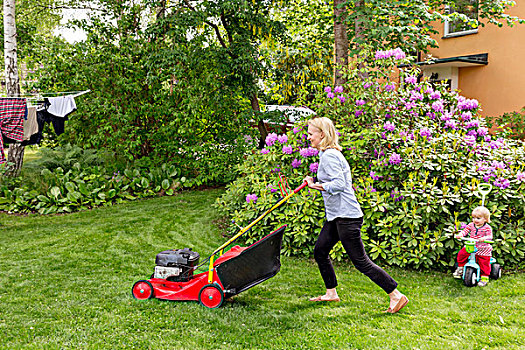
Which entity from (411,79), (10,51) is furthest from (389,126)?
(10,51)

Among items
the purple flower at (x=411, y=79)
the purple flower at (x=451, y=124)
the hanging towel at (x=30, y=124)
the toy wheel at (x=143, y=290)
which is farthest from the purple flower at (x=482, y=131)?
the hanging towel at (x=30, y=124)

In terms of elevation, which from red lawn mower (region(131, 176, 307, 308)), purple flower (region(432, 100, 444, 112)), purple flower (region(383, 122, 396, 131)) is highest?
purple flower (region(432, 100, 444, 112))

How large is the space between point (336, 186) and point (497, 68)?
32.0 ft

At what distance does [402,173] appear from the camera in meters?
5.30

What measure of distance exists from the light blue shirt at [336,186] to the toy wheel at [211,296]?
1153 millimetres

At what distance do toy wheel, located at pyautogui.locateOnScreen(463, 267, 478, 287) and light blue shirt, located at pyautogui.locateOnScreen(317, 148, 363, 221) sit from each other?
161cm

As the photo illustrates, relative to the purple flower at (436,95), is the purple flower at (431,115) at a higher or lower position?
lower

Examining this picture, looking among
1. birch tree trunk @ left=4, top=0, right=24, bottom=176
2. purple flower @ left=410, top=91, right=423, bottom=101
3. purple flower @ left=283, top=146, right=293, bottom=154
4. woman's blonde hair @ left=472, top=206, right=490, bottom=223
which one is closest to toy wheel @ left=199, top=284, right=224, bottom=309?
purple flower @ left=283, top=146, right=293, bottom=154

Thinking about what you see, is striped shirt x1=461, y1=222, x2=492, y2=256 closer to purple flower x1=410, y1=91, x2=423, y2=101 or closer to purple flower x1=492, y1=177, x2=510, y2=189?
purple flower x1=492, y1=177, x2=510, y2=189

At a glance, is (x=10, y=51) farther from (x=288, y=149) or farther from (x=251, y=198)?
(x=288, y=149)

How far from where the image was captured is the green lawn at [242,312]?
3.30 metres

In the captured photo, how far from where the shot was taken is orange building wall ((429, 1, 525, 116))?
422 inches

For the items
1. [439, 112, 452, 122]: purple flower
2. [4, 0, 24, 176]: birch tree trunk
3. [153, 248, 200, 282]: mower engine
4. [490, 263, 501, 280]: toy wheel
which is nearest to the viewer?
[153, 248, 200, 282]: mower engine

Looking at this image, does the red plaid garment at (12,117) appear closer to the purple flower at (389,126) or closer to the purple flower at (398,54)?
the purple flower at (389,126)
